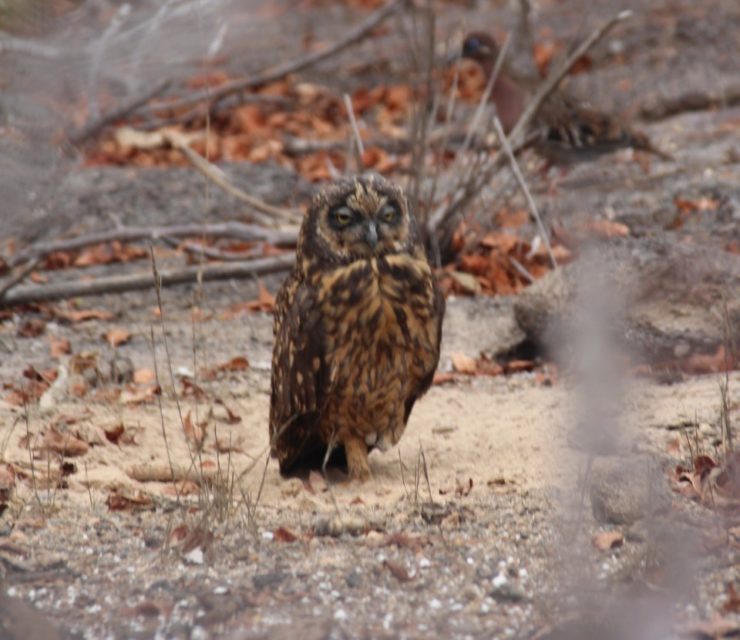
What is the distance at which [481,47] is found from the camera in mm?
11992

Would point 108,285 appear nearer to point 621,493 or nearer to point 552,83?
point 552,83

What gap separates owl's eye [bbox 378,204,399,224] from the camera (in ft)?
16.9

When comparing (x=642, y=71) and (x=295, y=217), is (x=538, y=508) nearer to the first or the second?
(x=295, y=217)

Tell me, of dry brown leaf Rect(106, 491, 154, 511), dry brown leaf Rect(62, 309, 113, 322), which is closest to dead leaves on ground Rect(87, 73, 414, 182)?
dry brown leaf Rect(62, 309, 113, 322)

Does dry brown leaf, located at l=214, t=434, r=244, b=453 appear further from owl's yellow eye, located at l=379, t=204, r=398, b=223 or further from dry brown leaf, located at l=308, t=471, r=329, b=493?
owl's yellow eye, located at l=379, t=204, r=398, b=223

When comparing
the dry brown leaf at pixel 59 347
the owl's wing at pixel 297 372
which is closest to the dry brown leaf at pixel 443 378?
the owl's wing at pixel 297 372

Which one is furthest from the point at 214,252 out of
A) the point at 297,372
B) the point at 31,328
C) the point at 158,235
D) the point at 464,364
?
the point at 297,372

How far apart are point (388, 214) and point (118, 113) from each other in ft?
18.6

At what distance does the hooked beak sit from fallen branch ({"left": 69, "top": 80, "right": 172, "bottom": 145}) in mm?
5360

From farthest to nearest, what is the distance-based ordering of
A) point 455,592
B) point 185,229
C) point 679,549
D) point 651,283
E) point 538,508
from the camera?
point 185,229
point 651,283
point 538,508
point 455,592
point 679,549

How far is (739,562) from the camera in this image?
377cm

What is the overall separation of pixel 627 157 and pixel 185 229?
4533 millimetres

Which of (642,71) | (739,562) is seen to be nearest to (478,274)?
(739,562)

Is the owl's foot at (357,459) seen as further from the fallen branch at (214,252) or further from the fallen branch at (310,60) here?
the fallen branch at (310,60)
